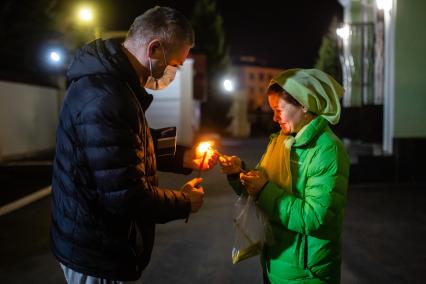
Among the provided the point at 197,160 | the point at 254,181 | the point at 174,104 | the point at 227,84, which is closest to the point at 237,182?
the point at 254,181

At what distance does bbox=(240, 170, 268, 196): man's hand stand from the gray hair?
0.88m

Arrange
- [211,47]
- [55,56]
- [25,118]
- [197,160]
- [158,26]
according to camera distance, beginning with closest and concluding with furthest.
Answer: [158,26] → [197,160] → [25,118] → [55,56] → [211,47]

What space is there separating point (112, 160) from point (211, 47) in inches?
1489

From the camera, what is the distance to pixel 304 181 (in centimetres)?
239

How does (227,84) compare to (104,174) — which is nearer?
(104,174)

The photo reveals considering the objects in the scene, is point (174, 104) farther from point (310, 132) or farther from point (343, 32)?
point (310, 132)

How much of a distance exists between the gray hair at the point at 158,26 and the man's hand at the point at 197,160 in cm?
86

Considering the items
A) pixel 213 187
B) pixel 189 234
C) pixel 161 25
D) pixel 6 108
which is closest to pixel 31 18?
pixel 6 108

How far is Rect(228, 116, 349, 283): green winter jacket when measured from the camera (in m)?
2.26

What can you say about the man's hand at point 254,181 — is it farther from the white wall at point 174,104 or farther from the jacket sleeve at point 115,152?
the white wall at point 174,104

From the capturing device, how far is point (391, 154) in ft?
35.0

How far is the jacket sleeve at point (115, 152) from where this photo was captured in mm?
1977

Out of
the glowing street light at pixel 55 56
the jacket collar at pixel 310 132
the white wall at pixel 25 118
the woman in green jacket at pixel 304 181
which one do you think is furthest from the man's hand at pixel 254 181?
the glowing street light at pixel 55 56

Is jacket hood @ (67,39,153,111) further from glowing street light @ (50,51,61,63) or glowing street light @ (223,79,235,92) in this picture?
glowing street light @ (223,79,235,92)
